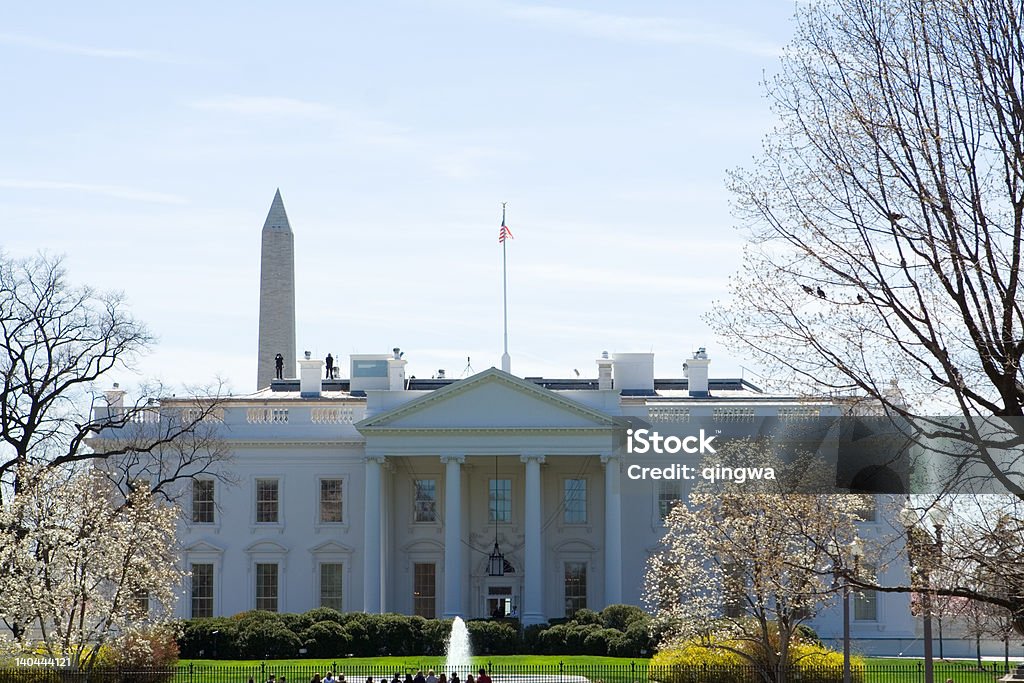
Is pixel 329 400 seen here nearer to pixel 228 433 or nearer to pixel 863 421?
pixel 228 433

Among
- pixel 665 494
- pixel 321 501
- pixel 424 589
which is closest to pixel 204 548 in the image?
pixel 321 501

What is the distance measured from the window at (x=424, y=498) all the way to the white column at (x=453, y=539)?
2.74 metres

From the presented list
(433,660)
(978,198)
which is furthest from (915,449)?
(433,660)

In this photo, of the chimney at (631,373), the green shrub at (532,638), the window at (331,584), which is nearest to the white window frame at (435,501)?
the window at (331,584)

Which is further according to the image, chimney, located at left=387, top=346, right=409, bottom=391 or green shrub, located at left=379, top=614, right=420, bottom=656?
chimney, located at left=387, top=346, right=409, bottom=391

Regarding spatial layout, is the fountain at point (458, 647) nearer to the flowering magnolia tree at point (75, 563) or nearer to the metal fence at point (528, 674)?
the metal fence at point (528, 674)

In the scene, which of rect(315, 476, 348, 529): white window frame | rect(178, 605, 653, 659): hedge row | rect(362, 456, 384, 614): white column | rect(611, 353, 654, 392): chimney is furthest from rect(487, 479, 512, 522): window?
rect(178, 605, 653, 659): hedge row

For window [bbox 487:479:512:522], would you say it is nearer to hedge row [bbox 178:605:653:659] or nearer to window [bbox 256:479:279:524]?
window [bbox 256:479:279:524]

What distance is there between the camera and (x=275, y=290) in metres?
79.2

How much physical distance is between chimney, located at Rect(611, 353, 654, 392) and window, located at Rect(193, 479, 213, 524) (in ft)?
56.7

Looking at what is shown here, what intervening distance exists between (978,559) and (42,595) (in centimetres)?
2436

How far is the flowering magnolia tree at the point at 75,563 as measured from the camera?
3216 cm

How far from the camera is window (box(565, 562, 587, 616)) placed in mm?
58531

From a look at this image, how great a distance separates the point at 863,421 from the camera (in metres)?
14.5
